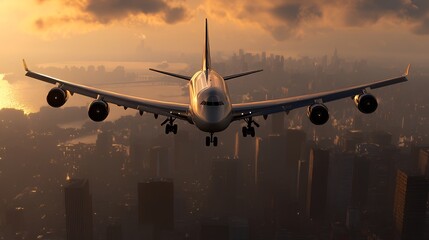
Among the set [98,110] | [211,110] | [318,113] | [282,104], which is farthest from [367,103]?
[98,110]

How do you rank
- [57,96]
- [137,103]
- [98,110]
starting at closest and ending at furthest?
[98,110] < [137,103] < [57,96]

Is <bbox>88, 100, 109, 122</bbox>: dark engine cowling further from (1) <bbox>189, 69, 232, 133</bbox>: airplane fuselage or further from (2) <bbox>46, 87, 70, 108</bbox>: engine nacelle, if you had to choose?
(1) <bbox>189, 69, 232, 133</bbox>: airplane fuselage

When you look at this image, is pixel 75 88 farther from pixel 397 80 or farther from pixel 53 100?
pixel 397 80

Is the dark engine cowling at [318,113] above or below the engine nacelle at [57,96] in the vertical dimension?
below

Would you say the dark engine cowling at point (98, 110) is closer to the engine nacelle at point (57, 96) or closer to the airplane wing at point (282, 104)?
the engine nacelle at point (57, 96)

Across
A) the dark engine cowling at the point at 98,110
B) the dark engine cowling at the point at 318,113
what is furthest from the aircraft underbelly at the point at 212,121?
the dark engine cowling at the point at 318,113

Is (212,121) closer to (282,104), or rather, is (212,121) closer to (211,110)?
(211,110)

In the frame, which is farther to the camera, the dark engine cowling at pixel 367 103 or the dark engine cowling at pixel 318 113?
the dark engine cowling at pixel 367 103

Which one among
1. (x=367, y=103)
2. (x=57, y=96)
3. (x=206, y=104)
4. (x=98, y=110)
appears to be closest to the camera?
(x=206, y=104)

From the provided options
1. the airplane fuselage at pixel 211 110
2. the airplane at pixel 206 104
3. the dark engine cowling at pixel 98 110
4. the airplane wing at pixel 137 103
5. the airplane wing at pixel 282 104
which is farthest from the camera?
the dark engine cowling at pixel 98 110
